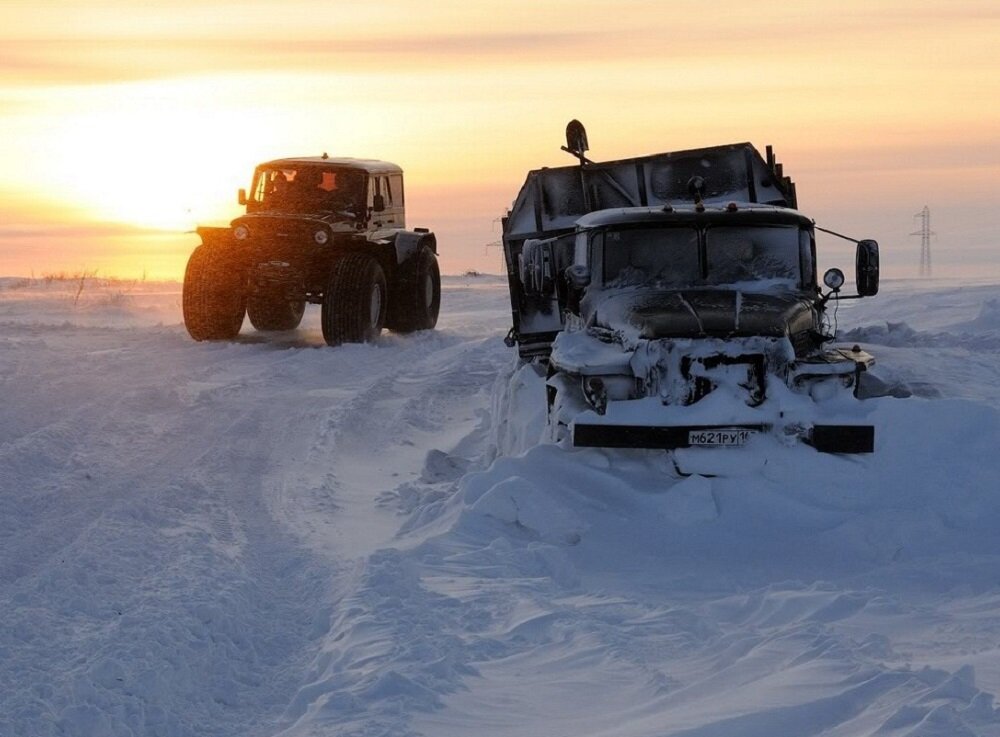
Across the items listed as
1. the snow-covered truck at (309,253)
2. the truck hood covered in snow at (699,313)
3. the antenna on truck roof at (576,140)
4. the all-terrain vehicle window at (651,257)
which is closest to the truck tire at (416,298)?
the snow-covered truck at (309,253)

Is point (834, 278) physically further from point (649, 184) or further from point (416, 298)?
point (416, 298)

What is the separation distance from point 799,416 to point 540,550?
200cm

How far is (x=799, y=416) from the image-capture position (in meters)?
Result: 7.89

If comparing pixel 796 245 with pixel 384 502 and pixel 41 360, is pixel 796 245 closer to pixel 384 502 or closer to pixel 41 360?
pixel 384 502

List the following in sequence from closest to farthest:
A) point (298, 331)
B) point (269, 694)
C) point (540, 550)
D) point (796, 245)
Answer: point (269, 694)
point (540, 550)
point (796, 245)
point (298, 331)

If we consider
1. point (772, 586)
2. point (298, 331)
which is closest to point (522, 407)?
point (772, 586)

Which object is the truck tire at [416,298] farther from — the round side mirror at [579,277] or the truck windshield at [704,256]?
the truck windshield at [704,256]

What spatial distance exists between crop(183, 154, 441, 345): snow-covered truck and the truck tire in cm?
7

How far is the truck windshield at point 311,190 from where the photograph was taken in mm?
18266

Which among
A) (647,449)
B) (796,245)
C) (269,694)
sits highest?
(796,245)

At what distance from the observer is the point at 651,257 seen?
9602 millimetres

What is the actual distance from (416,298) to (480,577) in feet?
43.4

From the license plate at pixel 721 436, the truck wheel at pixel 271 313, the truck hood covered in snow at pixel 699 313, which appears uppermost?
the truck hood covered in snow at pixel 699 313

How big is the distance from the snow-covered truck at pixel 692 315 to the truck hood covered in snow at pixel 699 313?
14 mm
